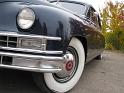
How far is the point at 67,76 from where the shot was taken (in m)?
3.56

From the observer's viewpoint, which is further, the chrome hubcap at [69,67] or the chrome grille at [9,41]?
the chrome hubcap at [69,67]

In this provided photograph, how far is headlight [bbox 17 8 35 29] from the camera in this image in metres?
3.04

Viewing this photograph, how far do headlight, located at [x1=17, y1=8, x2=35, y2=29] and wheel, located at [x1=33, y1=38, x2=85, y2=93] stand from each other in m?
0.62

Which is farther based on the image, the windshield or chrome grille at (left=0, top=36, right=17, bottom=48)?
the windshield

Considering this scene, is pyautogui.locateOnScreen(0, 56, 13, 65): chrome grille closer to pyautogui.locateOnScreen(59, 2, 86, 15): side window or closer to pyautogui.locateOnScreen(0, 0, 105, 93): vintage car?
pyautogui.locateOnScreen(0, 0, 105, 93): vintage car

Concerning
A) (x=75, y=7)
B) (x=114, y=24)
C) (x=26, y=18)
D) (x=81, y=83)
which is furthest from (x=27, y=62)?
(x=114, y=24)

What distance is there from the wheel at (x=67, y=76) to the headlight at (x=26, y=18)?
0.62 metres

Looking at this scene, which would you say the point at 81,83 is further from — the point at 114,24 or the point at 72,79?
the point at 114,24

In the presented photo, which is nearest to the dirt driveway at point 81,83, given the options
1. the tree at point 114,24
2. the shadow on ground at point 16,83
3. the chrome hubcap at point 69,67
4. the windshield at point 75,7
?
the shadow on ground at point 16,83

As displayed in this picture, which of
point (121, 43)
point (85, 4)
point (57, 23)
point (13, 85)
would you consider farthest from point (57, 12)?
point (121, 43)

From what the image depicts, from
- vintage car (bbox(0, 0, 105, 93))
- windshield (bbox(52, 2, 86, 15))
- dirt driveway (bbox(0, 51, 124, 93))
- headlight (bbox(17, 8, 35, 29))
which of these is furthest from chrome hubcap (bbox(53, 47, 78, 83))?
windshield (bbox(52, 2, 86, 15))

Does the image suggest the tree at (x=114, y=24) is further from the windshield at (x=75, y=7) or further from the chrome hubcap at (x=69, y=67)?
the chrome hubcap at (x=69, y=67)

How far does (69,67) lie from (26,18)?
82 centimetres

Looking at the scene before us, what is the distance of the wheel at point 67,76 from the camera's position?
3305 millimetres
